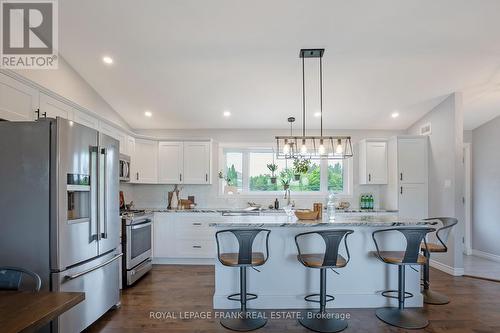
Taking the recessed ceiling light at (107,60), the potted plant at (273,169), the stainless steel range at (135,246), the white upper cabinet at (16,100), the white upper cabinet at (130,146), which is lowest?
the stainless steel range at (135,246)

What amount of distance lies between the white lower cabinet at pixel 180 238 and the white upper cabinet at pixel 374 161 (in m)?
2.89

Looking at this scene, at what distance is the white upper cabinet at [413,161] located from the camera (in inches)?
206

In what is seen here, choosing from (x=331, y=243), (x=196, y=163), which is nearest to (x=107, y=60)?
(x=196, y=163)

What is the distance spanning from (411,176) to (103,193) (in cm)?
477

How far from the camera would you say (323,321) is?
2969mm

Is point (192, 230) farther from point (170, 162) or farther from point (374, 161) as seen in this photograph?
point (374, 161)

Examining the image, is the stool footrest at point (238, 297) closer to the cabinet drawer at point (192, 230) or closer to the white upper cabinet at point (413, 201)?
the cabinet drawer at point (192, 230)

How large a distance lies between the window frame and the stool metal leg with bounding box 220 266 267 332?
2948 mm

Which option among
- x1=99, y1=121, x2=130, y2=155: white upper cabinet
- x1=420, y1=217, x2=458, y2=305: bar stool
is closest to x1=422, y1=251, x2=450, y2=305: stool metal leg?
x1=420, y1=217, x2=458, y2=305: bar stool

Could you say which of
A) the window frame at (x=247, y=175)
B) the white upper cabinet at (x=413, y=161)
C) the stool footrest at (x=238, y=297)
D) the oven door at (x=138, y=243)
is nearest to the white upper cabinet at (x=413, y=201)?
the white upper cabinet at (x=413, y=161)

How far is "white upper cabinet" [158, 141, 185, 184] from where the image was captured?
559 centimetres

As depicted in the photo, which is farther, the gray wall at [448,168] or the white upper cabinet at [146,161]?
the white upper cabinet at [146,161]

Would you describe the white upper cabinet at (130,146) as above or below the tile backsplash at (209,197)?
above

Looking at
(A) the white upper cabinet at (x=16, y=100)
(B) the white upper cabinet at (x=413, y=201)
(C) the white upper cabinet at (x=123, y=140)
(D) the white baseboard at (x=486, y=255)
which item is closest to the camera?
(A) the white upper cabinet at (x=16, y=100)
